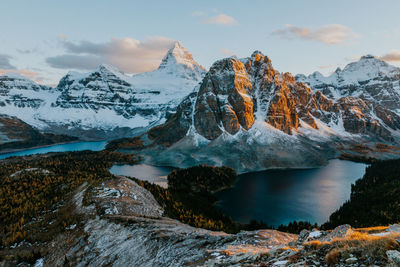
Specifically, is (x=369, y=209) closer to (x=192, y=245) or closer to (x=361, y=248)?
(x=192, y=245)

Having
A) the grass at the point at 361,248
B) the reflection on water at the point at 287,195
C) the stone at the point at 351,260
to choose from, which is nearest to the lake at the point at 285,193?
the reflection on water at the point at 287,195

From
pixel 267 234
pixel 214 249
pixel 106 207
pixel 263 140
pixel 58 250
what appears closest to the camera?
pixel 214 249

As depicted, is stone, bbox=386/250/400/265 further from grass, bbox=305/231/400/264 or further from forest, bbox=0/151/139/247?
forest, bbox=0/151/139/247

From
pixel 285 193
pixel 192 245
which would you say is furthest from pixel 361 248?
pixel 285 193

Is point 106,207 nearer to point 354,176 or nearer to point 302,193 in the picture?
point 302,193

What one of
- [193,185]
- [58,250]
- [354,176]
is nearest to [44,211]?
[58,250]

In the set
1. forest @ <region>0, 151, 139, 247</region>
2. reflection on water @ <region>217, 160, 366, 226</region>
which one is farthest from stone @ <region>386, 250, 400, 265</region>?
reflection on water @ <region>217, 160, 366, 226</region>

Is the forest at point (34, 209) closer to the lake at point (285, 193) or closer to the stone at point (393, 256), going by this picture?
the stone at point (393, 256)
